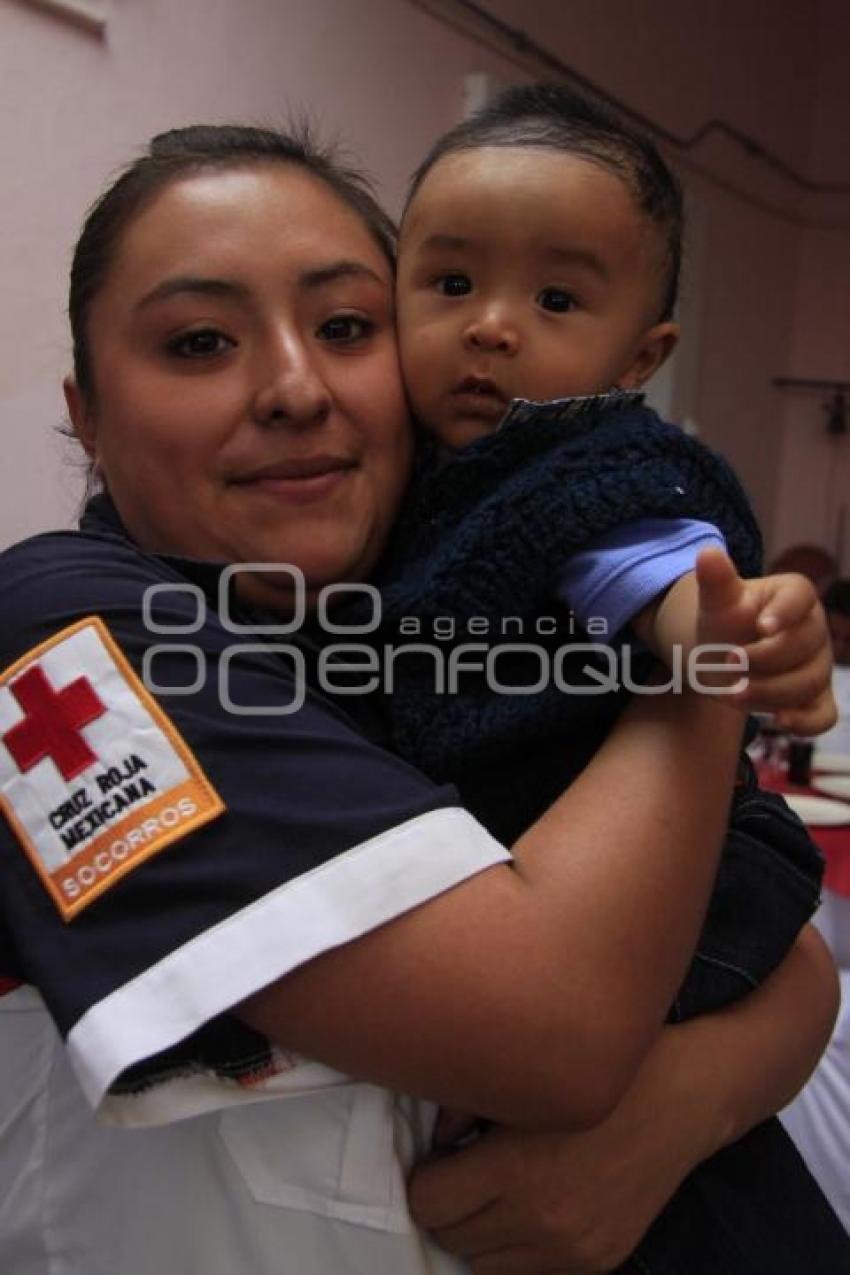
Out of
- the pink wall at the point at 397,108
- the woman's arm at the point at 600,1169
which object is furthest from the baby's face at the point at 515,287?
the pink wall at the point at 397,108

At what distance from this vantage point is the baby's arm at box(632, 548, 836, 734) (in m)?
0.60

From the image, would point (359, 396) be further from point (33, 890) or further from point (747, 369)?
point (747, 369)

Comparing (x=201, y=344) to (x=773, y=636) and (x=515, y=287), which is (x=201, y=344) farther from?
(x=773, y=636)

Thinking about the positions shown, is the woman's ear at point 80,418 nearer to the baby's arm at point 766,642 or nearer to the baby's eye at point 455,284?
the baby's eye at point 455,284

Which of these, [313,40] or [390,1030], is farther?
[313,40]

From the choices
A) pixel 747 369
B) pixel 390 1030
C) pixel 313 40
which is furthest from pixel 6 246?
pixel 747 369

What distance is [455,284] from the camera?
99 centimetres

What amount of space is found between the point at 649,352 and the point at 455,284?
192mm

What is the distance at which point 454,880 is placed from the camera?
644mm

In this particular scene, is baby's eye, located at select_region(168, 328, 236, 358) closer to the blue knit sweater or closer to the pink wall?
the blue knit sweater

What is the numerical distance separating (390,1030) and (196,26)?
2.58 m

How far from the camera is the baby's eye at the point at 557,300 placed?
0.98m

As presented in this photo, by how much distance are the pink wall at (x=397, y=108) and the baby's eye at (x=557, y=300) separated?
5.21 ft

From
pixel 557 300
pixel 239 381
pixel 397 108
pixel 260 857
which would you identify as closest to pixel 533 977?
pixel 260 857
